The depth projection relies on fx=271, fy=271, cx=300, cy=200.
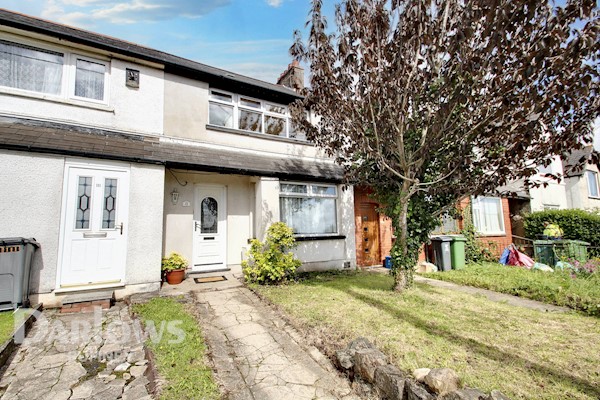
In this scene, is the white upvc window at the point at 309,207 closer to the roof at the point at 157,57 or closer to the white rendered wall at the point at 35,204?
the roof at the point at 157,57

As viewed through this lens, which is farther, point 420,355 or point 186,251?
point 186,251

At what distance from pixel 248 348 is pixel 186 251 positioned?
4.84 metres

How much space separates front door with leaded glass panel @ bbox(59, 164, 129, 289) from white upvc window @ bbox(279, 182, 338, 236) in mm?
4346

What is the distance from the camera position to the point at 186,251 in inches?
312

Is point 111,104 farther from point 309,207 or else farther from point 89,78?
point 309,207

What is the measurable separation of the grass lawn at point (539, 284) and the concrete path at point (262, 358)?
5364 mm

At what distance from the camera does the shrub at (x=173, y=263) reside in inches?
277

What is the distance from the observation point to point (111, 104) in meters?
6.88

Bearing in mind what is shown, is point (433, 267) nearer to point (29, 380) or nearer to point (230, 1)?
point (29, 380)

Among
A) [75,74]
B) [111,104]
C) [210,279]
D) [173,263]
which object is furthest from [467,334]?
[75,74]

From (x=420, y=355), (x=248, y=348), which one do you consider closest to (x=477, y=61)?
(x=420, y=355)

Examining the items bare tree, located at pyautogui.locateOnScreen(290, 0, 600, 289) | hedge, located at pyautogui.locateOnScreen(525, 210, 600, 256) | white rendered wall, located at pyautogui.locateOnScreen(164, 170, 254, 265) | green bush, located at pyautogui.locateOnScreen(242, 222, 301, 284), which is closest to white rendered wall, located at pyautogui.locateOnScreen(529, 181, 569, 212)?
hedge, located at pyautogui.locateOnScreen(525, 210, 600, 256)

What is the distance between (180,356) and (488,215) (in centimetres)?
1444

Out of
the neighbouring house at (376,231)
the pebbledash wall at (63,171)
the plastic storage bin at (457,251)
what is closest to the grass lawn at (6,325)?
the pebbledash wall at (63,171)
